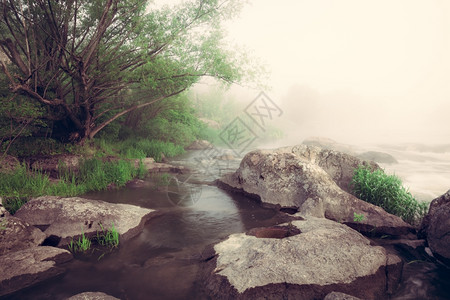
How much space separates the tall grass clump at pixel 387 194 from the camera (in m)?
7.93

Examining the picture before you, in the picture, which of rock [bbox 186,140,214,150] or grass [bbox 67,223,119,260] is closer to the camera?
grass [bbox 67,223,119,260]

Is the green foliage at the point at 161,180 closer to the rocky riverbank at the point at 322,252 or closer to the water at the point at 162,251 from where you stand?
the water at the point at 162,251

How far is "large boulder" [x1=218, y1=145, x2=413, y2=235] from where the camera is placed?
7.10 m

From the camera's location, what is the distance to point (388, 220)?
6984 mm

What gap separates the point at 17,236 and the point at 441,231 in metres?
A: 8.50

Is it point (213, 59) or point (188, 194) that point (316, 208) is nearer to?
point (188, 194)

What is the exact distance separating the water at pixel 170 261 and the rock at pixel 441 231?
12.5 inches

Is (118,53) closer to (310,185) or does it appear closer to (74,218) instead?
(74,218)

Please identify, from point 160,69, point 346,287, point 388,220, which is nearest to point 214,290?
point 346,287

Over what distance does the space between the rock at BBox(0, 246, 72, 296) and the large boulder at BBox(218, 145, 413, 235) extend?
19.3ft

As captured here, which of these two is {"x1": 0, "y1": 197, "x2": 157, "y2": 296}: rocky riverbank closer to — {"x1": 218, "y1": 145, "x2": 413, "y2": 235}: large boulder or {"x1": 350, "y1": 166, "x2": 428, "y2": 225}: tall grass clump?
{"x1": 218, "y1": 145, "x2": 413, "y2": 235}: large boulder

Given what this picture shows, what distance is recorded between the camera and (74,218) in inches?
239

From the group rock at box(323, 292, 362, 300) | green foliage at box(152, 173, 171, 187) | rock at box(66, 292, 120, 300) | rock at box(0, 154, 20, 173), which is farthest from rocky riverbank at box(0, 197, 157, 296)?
rock at box(323, 292, 362, 300)

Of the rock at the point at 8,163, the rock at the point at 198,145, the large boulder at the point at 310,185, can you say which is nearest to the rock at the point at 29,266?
the rock at the point at 8,163
